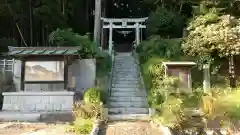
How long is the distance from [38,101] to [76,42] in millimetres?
4680

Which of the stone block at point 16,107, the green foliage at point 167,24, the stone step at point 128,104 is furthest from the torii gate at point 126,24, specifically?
the stone block at point 16,107

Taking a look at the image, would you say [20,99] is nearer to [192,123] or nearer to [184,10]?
[192,123]

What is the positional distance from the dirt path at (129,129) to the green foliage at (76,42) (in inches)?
230

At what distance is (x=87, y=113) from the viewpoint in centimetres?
1202

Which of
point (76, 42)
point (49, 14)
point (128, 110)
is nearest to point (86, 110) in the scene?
point (128, 110)

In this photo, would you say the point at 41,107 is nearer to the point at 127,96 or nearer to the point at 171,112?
the point at 127,96

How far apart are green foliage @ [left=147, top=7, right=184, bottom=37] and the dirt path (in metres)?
12.1

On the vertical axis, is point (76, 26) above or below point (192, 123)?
above

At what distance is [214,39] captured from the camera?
49.1 feet

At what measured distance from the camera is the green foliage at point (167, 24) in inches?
924

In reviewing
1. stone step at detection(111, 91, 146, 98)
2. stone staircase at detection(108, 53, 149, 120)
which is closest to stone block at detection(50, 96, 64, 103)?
stone staircase at detection(108, 53, 149, 120)

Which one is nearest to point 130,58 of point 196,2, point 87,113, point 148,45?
point 148,45

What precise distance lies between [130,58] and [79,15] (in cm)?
900

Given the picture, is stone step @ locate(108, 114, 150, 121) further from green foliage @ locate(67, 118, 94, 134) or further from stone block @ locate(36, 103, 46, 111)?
stone block @ locate(36, 103, 46, 111)
